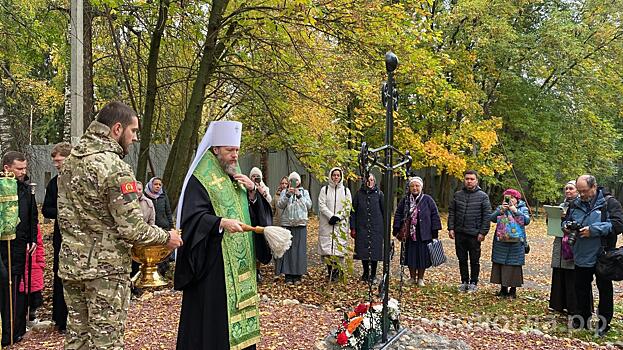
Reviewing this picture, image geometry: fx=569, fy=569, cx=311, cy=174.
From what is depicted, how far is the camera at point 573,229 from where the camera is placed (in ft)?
21.5

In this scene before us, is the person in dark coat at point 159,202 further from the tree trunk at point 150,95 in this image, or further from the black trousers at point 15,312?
the black trousers at point 15,312

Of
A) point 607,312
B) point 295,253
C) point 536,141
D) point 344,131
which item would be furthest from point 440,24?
point 607,312

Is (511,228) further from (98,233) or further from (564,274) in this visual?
(98,233)

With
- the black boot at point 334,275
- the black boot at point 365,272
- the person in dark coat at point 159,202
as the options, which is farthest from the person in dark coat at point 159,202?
the black boot at point 365,272

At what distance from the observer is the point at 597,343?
241 inches

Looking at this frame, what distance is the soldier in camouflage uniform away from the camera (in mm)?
3236

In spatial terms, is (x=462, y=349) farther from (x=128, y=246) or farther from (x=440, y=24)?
(x=440, y=24)

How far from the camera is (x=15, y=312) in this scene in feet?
17.5

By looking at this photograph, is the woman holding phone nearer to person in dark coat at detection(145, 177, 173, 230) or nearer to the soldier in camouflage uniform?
person in dark coat at detection(145, 177, 173, 230)

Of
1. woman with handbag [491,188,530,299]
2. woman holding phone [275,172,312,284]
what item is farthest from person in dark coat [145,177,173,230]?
woman with handbag [491,188,530,299]

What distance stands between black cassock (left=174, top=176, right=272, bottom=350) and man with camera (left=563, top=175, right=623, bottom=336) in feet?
14.8

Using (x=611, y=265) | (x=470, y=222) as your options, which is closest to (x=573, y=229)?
(x=611, y=265)

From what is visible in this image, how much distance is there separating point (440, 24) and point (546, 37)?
3.96m

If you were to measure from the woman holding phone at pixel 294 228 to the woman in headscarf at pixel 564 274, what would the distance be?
367 centimetres
